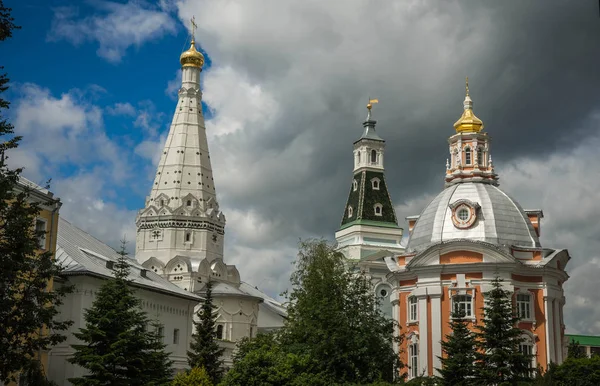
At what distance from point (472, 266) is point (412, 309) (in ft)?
17.1

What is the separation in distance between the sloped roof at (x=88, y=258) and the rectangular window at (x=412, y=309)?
13.2 meters

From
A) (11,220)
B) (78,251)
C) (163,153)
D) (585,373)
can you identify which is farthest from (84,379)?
(163,153)

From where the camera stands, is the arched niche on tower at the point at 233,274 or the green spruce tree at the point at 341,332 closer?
the green spruce tree at the point at 341,332

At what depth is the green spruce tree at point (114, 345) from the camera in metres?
32.5

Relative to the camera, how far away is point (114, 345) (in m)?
32.3

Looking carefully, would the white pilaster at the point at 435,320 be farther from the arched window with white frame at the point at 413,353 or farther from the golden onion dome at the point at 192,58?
the golden onion dome at the point at 192,58

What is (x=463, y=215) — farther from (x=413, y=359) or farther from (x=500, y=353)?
(x=500, y=353)

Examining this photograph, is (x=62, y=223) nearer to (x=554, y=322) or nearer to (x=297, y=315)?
(x=297, y=315)

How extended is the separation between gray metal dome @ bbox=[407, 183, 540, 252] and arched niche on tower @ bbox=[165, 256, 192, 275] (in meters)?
→ 30.5

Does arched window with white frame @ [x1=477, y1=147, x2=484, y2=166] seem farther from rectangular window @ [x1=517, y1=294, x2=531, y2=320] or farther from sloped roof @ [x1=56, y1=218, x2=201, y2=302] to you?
sloped roof @ [x1=56, y1=218, x2=201, y2=302]

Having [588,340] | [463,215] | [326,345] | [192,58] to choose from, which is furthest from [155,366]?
[588,340]

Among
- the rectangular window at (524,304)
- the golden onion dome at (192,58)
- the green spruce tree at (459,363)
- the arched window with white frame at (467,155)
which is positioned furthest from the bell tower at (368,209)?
the green spruce tree at (459,363)

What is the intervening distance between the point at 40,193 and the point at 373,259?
48.2 m

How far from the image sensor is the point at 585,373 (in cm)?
4047
